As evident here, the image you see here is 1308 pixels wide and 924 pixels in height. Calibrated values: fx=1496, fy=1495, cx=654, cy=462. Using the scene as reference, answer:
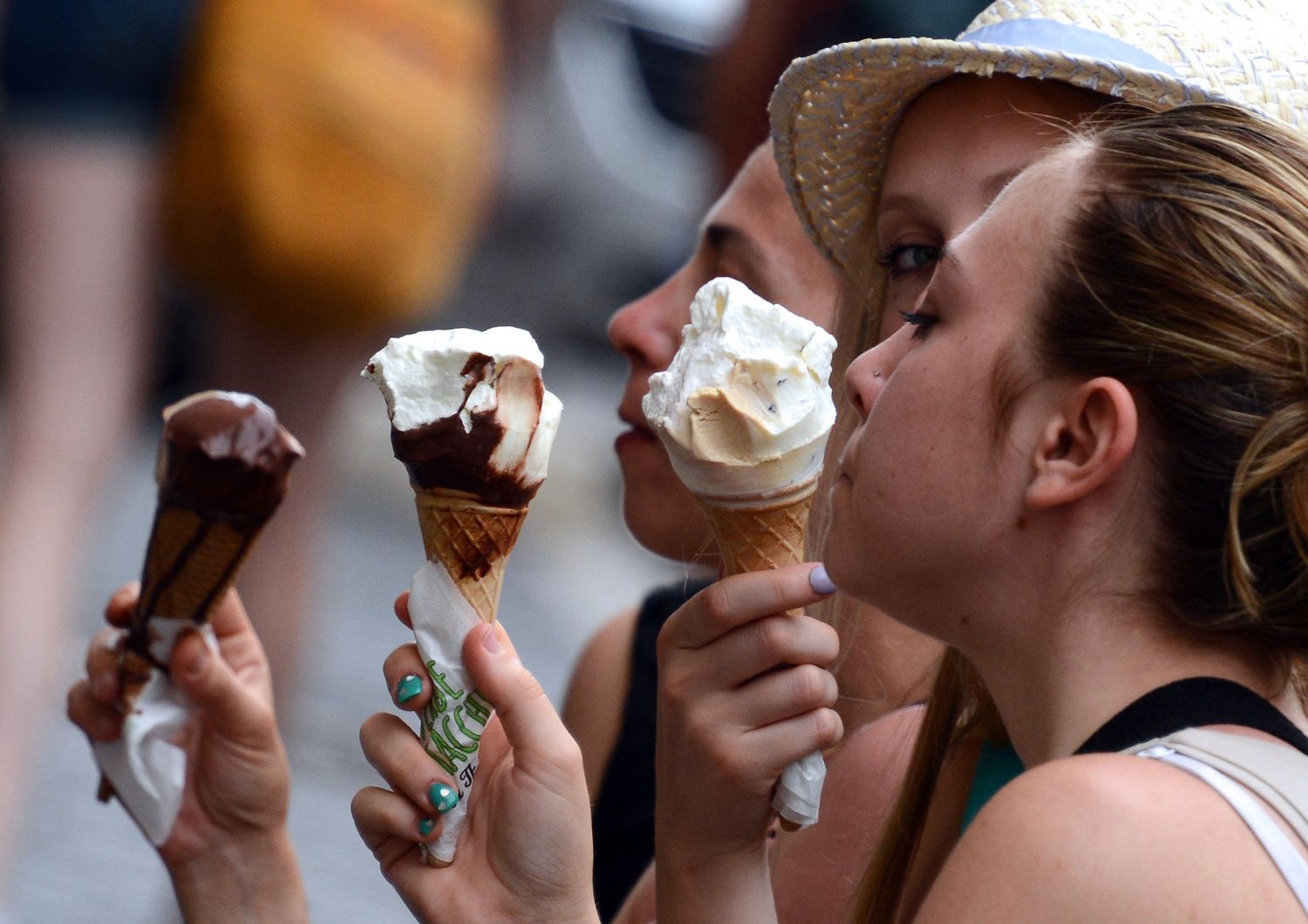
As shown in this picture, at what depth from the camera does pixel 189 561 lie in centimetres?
195

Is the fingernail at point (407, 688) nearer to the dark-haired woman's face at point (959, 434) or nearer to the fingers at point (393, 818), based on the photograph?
the fingers at point (393, 818)

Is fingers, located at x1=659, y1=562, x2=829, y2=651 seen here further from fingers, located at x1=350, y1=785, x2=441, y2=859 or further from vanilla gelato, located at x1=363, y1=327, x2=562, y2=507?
fingers, located at x1=350, y1=785, x2=441, y2=859

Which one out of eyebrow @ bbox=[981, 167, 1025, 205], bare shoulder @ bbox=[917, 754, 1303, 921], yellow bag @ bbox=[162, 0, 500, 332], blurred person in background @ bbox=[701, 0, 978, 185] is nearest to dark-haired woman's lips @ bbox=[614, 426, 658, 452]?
eyebrow @ bbox=[981, 167, 1025, 205]

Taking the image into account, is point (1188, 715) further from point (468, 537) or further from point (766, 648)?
point (468, 537)

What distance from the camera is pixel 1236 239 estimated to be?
1574mm

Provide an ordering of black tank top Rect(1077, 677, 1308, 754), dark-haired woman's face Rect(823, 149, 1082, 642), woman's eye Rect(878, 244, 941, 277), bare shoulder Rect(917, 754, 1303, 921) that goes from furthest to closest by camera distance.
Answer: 1. woman's eye Rect(878, 244, 941, 277)
2. dark-haired woman's face Rect(823, 149, 1082, 642)
3. black tank top Rect(1077, 677, 1308, 754)
4. bare shoulder Rect(917, 754, 1303, 921)

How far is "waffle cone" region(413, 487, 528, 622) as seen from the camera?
5.80 ft

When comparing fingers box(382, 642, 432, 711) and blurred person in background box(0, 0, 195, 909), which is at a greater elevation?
fingers box(382, 642, 432, 711)

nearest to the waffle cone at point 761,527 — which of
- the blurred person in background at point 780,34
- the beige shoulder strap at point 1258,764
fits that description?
the beige shoulder strap at point 1258,764

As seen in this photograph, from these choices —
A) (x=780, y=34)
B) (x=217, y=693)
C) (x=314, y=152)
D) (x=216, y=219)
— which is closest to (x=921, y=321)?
(x=217, y=693)

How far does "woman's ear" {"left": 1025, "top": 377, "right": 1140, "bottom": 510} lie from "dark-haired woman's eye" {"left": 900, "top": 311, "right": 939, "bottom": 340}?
0.22 m

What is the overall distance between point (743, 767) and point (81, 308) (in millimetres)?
2268

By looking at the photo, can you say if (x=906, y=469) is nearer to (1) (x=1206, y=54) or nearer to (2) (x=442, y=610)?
(2) (x=442, y=610)

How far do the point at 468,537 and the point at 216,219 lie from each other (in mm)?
2313
